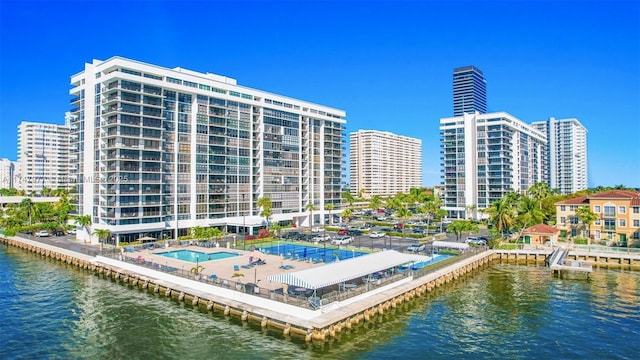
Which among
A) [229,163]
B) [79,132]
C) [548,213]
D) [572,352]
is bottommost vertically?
[572,352]

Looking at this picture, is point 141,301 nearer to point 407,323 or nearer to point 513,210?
point 407,323

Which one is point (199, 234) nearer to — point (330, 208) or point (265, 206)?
point (265, 206)

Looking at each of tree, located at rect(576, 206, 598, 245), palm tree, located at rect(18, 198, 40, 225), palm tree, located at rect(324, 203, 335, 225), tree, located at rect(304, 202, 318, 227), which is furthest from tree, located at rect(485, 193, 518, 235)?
Result: palm tree, located at rect(18, 198, 40, 225)

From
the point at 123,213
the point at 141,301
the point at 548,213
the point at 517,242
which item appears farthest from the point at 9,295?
the point at 548,213

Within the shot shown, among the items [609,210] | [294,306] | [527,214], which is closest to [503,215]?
[527,214]

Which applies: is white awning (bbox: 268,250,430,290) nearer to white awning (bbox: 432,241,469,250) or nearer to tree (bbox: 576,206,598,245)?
white awning (bbox: 432,241,469,250)

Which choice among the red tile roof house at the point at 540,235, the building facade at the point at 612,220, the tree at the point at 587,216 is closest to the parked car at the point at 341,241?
the red tile roof house at the point at 540,235

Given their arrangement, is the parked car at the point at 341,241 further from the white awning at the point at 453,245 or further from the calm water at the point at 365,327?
the calm water at the point at 365,327
